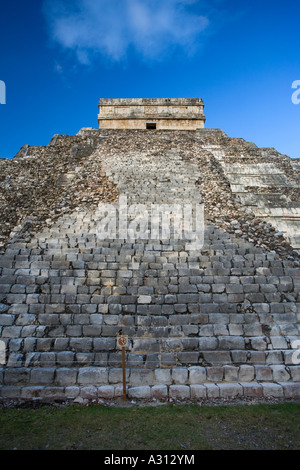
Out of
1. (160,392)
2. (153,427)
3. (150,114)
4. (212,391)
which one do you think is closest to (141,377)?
(160,392)

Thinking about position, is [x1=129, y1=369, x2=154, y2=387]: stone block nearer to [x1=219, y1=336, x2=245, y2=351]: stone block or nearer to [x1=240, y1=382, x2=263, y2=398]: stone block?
[x1=219, y1=336, x2=245, y2=351]: stone block

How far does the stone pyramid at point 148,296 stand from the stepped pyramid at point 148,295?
0.03 metres

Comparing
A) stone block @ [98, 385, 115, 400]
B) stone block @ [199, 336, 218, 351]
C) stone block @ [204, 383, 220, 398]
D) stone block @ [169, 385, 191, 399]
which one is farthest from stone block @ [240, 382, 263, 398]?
stone block @ [98, 385, 115, 400]

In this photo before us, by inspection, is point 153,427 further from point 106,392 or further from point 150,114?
point 150,114

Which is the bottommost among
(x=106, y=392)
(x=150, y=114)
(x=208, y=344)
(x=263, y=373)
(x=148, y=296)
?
(x=106, y=392)

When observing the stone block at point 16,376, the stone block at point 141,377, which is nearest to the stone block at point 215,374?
the stone block at point 141,377

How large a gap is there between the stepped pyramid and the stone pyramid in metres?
0.03

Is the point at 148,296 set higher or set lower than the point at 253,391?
higher

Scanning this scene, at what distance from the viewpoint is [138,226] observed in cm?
839

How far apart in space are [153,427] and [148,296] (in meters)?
2.74

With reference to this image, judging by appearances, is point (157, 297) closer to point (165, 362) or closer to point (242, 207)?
point (165, 362)

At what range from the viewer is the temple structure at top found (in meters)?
17.9

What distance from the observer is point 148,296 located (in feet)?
21.0

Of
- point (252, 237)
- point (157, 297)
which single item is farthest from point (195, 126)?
point (157, 297)
